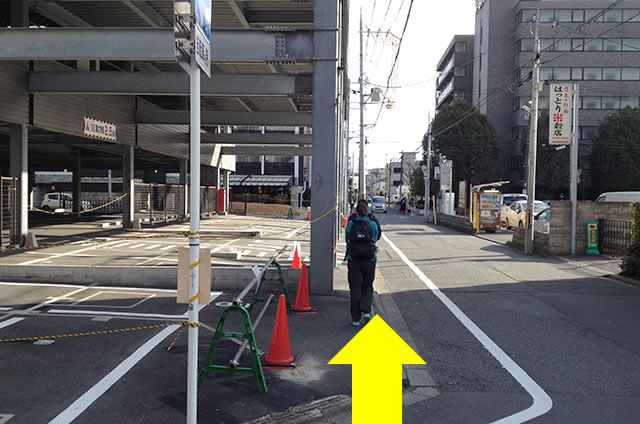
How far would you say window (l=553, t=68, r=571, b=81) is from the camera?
54.4 meters

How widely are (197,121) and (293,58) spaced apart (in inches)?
262

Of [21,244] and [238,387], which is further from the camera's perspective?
[21,244]

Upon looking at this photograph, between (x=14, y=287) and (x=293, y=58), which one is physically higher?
(x=293, y=58)

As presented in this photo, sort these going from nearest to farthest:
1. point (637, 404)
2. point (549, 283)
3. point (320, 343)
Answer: point (637, 404)
point (320, 343)
point (549, 283)

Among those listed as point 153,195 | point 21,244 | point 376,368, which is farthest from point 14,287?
point 153,195

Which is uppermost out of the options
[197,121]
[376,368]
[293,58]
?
[293,58]

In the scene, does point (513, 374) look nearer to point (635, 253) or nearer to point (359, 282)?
point (359, 282)

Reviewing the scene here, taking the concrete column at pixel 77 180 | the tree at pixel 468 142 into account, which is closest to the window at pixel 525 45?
the tree at pixel 468 142

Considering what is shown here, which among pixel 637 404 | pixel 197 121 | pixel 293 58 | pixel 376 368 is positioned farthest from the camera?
pixel 293 58

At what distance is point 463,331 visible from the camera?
8.13 meters

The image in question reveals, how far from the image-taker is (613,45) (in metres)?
54.1

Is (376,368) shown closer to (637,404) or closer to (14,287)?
(637,404)

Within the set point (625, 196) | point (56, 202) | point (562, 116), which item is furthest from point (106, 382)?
point (56, 202)

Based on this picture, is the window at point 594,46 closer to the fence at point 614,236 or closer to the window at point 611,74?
the window at point 611,74
